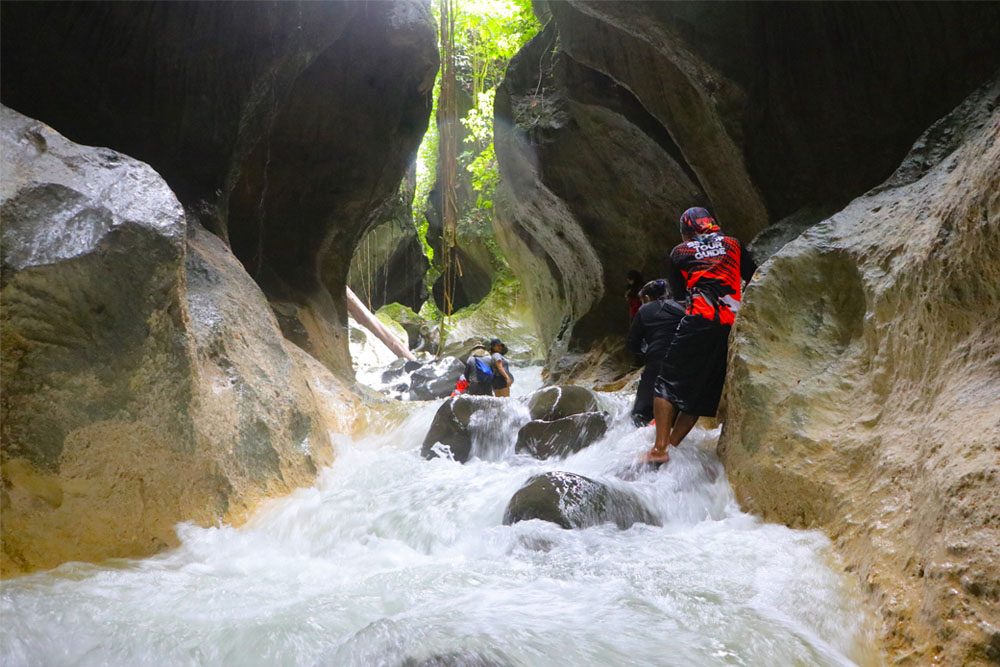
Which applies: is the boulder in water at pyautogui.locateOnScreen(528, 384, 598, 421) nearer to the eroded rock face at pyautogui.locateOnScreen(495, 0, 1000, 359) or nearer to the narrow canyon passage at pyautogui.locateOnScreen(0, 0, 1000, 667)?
the narrow canyon passage at pyautogui.locateOnScreen(0, 0, 1000, 667)

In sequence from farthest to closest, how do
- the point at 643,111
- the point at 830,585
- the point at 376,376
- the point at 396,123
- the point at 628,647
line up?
the point at 376,376 → the point at 396,123 → the point at 643,111 → the point at 830,585 → the point at 628,647

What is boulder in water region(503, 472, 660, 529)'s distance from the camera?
3223mm

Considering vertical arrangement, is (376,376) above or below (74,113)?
below

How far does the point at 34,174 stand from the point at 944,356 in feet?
12.0

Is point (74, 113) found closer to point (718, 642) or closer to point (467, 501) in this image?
point (467, 501)

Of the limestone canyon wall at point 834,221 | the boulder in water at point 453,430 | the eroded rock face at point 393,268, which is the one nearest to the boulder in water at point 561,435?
the boulder in water at point 453,430

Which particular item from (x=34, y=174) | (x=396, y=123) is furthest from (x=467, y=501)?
(x=396, y=123)

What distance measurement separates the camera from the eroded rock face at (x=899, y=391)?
194 cm

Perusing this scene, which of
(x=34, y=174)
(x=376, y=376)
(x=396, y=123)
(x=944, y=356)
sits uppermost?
(x=396, y=123)

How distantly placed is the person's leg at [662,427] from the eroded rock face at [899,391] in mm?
369

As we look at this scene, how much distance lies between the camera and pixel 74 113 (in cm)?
526

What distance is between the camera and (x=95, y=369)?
2.92 m

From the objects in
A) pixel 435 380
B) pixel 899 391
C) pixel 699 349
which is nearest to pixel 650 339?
pixel 699 349

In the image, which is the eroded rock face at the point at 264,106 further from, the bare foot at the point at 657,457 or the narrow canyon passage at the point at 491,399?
the bare foot at the point at 657,457
